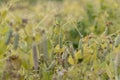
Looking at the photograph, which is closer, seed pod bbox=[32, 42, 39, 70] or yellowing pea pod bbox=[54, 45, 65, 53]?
seed pod bbox=[32, 42, 39, 70]

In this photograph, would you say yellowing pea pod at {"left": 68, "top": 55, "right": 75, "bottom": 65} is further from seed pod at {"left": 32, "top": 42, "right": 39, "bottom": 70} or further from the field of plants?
seed pod at {"left": 32, "top": 42, "right": 39, "bottom": 70}

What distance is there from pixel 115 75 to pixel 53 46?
28cm

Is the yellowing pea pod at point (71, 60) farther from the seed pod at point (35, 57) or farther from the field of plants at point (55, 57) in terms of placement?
the seed pod at point (35, 57)

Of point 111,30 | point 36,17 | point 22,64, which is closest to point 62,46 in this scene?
point 22,64

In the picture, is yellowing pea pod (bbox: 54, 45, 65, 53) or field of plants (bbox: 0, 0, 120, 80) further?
yellowing pea pod (bbox: 54, 45, 65, 53)

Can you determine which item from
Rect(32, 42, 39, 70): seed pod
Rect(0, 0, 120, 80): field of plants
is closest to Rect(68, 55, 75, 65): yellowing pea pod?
Rect(0, 0, 120, 80): field of plants

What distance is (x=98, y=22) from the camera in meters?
2.57

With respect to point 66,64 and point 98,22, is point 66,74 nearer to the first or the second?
point 66,64

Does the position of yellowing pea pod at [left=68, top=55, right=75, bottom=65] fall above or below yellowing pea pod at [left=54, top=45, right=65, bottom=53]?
below

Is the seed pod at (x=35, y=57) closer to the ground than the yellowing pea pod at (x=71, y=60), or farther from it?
farther from it

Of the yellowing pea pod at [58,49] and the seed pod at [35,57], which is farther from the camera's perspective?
the yellowing pea pod at [58,49]

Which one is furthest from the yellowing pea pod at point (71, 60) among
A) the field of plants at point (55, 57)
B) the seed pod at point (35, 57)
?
the seed pod at point (35, 57)

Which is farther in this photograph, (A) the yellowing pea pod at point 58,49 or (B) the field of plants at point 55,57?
(A) the yellowing pea pod at point 58,49

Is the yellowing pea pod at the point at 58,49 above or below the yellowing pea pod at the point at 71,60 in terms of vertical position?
above
